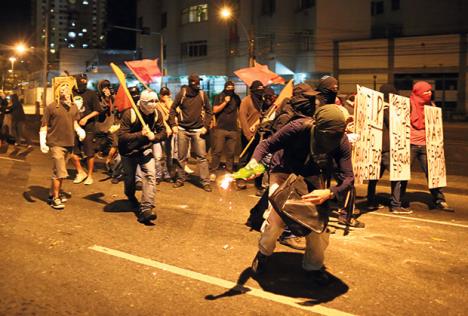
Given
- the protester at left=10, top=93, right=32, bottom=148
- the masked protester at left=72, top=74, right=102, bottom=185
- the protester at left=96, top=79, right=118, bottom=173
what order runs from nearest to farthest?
the masked protester at left=72, top=74, right=102, bottom=185, the protester at left=96, top=79, right=118, bottom=173, the protester at left=10, top=93, right=32, bottom=148

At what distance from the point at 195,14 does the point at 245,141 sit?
4419 cm

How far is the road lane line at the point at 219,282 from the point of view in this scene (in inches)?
167

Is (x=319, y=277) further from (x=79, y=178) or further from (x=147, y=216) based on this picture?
(x=79, y=178)

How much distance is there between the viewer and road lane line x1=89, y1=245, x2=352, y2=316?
4.25m

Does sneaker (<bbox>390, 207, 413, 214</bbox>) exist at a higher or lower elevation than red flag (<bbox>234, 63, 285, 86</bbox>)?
lower

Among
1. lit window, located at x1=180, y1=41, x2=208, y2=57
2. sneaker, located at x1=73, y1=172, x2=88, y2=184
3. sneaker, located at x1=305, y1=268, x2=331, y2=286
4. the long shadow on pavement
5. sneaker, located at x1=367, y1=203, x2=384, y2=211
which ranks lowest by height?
the long shadow on pavement

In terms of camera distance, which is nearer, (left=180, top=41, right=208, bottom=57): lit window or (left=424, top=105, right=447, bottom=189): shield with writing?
(left=424, top=105, right=447, bottom=189): shield with writing

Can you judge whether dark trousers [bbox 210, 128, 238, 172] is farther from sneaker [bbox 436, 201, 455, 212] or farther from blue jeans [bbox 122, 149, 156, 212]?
sneaker [bbox 436, 201, 455, 212]

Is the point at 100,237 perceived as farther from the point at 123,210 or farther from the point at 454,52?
the point at 454,52

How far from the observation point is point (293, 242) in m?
5.96

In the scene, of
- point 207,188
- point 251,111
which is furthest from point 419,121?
point 207,188

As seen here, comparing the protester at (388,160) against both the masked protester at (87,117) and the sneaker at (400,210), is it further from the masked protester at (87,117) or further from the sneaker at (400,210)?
the masked protester at (87,117)

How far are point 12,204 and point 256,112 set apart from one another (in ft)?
13.7

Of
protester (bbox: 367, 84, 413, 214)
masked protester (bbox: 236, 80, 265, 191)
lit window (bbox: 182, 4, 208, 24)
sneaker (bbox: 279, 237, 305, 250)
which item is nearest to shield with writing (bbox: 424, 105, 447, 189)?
protester (bbox: 367, 84, 413, 214)
